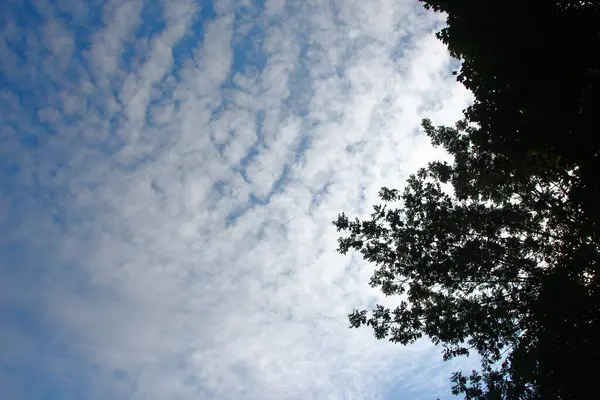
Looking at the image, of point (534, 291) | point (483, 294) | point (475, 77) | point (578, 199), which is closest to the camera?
point (578, 199)

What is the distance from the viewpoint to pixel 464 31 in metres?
9.62

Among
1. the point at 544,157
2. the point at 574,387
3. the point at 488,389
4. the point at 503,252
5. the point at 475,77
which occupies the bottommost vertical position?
the point at 574,387

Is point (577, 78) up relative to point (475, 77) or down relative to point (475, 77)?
Answer: down

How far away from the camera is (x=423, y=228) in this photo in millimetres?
14750

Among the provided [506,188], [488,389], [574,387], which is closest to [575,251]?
[506,188]

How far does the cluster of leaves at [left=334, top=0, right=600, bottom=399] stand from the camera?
27.5 feet

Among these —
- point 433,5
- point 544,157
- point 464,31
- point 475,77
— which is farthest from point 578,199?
point 433,5

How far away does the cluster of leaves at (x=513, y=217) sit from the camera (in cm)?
839

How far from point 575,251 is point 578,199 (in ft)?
12.6

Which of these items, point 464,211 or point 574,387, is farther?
point 464,211

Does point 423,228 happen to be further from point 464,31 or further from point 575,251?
point 464,31

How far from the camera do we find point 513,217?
13828 mm

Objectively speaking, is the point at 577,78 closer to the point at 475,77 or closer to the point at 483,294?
the point at 475,77

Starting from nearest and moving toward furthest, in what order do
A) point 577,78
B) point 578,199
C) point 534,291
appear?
point 577,78 → point 578,199 → point 534,291
